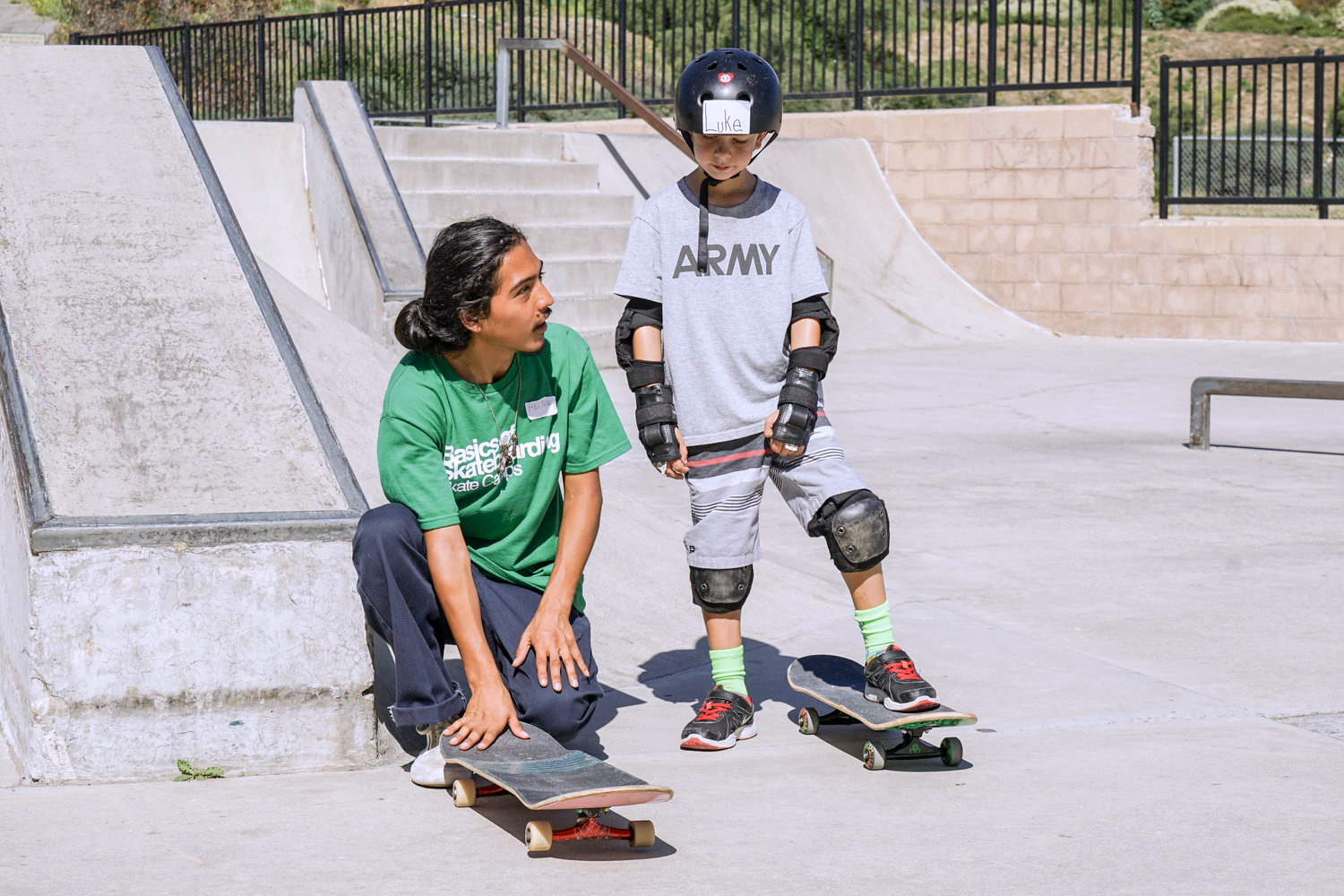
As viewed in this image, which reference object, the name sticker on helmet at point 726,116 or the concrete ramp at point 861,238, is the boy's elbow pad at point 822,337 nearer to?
the name sticker on helmet at point 726,116

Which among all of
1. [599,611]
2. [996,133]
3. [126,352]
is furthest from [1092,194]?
[126,352]

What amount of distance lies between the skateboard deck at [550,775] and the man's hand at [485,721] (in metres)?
0.02

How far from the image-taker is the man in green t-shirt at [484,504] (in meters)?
3.17

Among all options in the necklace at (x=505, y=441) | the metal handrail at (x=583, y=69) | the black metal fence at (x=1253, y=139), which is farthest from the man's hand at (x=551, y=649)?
the black metal fence at (x=1253, y=139)

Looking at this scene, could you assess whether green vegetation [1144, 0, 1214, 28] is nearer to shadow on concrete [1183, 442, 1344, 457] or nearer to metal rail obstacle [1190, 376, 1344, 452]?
shadow on concrete [1183, 442, 1344, 457]

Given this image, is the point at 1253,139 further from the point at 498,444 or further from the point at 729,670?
the point at 498,444

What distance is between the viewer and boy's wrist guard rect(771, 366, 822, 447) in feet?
11.5

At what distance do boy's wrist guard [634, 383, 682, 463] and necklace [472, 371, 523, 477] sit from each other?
1.06 feet

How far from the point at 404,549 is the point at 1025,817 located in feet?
4.57

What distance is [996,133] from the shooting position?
48.7ft

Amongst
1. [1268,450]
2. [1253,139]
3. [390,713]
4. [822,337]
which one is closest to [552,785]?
[390,713]

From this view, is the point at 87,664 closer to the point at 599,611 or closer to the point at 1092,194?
the point at 599,611

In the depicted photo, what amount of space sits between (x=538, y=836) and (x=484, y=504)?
0.83m

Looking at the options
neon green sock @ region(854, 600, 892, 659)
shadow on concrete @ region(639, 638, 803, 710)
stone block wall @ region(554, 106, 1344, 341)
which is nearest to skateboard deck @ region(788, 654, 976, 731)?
neon green sock @ region(854, 600, 892, 659)
